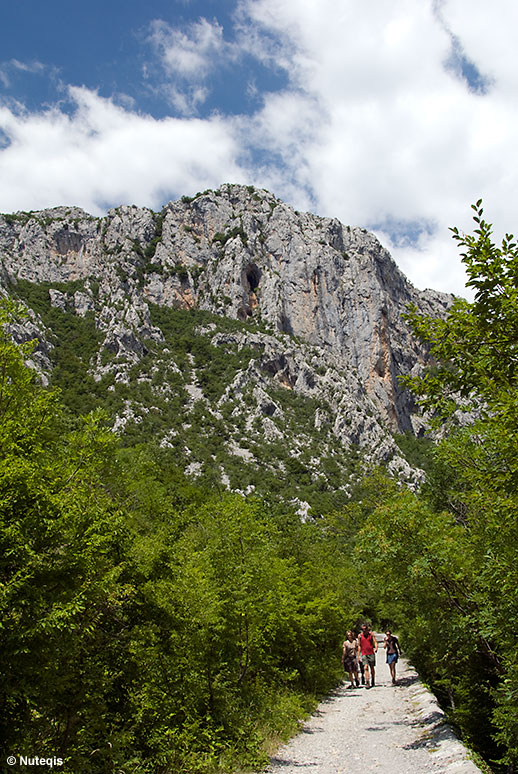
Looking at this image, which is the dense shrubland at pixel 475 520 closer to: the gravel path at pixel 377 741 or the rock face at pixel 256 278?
the gravel path at pixel 377 741

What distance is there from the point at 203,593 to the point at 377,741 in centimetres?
572

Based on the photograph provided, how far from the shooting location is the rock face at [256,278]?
4274 inches

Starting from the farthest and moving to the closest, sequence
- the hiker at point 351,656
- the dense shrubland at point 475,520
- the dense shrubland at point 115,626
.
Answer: the hiker at point 351,656
the dense shrubland at point 475,520
the dense shrubland at point 115,626

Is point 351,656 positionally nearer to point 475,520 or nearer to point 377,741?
point 377,741

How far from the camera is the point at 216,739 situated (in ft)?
25.5

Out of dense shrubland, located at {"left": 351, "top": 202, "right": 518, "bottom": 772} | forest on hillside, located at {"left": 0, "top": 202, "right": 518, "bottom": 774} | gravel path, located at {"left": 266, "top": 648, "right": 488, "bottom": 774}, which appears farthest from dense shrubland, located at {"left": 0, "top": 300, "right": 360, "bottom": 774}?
dense shrubland, located at {"left": 351, "top": 202, "right": 518, "bottom": 772}

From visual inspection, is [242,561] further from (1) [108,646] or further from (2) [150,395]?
(2) [150,395]

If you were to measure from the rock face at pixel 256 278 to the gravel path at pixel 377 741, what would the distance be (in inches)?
3503

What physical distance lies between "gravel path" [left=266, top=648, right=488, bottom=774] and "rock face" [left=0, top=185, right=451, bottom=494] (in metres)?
89.0

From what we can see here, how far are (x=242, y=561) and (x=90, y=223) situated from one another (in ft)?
465

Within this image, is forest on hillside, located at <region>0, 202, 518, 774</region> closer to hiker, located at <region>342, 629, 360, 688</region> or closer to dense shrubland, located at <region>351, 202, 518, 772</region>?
dense shrubland, located at <region>351, 202, 518, 772</region>

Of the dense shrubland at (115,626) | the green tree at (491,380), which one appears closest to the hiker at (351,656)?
the dense shrubland at (115,626)

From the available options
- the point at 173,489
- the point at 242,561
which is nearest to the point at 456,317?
the point at 242,561

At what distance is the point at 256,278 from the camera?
130750 millimetres
